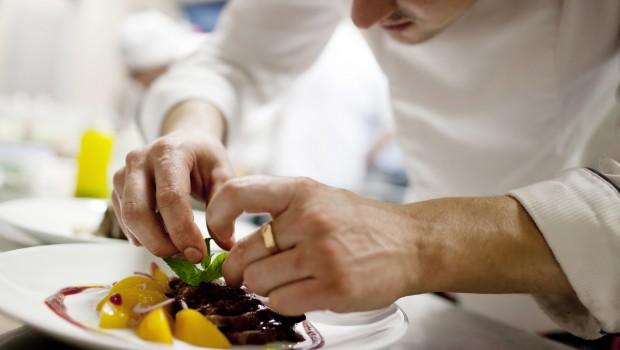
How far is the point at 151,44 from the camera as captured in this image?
5.05m

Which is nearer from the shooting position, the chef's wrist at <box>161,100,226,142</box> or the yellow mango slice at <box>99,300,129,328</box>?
the yellow mango slice at <box>99,300,129,328</box>

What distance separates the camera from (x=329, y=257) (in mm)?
746

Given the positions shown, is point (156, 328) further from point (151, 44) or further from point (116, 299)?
point (151, 44)

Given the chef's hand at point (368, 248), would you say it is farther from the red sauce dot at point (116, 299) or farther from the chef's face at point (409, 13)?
the chef's face at point (409, 13)

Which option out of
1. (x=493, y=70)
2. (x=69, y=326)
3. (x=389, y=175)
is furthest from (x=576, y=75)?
(x=389, y=175)

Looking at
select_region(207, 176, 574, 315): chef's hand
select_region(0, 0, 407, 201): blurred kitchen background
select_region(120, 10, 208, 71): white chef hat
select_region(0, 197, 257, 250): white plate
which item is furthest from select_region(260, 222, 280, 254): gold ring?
select_region(120, 10, 208, 71): white chef hat

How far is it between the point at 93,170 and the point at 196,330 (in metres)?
1.39

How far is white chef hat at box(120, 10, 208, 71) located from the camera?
16.4 feet

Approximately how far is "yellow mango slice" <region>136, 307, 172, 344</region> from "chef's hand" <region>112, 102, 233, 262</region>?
0.49 ft

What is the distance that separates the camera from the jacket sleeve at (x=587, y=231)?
0.87 m

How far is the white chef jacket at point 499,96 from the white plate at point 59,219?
324mm

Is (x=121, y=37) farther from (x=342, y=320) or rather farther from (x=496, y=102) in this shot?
(x=342, y=320)

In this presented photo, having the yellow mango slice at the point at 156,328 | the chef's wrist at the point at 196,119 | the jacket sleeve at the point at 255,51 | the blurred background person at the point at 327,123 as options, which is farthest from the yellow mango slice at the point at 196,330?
the blurred background person at the point at 327,123

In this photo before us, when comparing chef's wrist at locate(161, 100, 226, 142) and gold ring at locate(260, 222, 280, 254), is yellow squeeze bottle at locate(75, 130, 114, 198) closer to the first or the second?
chef's wrist at locate(161, 100, 226, 142)
